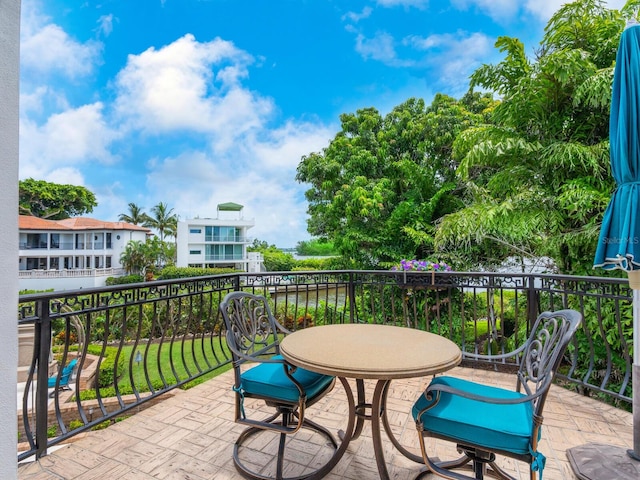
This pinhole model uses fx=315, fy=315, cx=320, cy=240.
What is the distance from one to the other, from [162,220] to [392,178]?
3864cm

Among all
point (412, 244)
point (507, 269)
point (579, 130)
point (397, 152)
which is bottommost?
point (507, 269)

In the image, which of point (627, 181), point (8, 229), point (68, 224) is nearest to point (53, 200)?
point (68, 224)

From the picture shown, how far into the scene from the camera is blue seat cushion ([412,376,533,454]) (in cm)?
132

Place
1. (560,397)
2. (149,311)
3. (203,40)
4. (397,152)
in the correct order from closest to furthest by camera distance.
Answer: (560,397) < (397,152) < (203,40) < (149,311)

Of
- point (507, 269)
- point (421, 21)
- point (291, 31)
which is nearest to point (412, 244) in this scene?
point (507, 269)

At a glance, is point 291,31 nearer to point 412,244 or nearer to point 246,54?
point 246,54

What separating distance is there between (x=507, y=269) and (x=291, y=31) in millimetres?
8481

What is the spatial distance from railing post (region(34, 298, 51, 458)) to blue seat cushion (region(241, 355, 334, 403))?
1.22m

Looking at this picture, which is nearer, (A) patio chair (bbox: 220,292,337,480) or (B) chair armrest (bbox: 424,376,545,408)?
(B) chair armrest (bbox: 424,376,545,408)

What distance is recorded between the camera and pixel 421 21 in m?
8.23

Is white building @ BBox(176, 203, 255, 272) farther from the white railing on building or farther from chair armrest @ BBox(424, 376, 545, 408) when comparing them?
chair armrest @ BBox(424, 376, 545, 408)

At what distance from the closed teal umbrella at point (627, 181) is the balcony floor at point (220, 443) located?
1.50 feet

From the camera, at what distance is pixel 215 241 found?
3234cm

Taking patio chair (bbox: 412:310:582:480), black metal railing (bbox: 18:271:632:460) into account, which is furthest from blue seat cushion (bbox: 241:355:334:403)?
black metal railing (bbox: 18:271:632:460)
